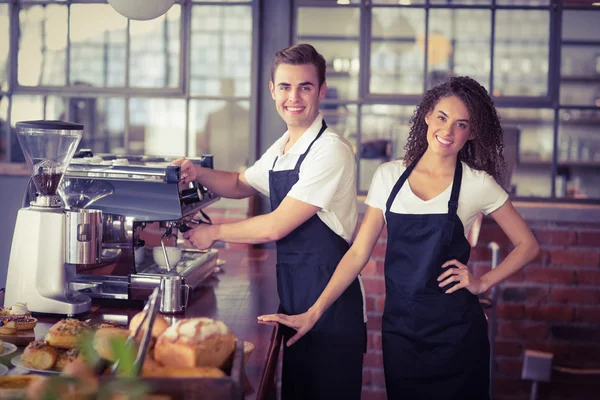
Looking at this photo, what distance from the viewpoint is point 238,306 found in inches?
92.4

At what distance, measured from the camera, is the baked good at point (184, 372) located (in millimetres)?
1247

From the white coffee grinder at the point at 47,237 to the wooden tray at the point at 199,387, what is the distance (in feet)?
3.15

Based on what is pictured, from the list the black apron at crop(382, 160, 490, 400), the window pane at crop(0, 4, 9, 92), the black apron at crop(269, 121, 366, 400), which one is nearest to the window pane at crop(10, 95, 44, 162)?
the window pane at crop(0, 4, 9, 92)

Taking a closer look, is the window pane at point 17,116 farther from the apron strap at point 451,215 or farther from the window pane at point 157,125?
the window pane at point 157,125

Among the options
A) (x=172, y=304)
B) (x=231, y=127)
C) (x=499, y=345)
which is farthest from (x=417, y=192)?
(x=231, y=127)

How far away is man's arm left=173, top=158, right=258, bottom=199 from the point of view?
8.46 ft

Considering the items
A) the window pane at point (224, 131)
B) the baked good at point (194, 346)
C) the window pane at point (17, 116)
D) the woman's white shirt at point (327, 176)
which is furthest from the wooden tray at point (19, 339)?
the window pane at point (224, 131)

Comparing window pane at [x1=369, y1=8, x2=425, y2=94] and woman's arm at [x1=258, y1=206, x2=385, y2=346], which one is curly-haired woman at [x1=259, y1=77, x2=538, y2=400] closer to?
woman's arm at [x1=258, y1=206, x2=385, y2=346]

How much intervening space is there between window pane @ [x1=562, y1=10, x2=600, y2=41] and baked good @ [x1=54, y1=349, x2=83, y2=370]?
8.01 m

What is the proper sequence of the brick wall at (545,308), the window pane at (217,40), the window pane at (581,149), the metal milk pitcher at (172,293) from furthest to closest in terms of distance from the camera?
the window pane at (217,40) < the window pane at (581,149) < the brick wall at (545,308) < the metal milk pitcher at (172,293)

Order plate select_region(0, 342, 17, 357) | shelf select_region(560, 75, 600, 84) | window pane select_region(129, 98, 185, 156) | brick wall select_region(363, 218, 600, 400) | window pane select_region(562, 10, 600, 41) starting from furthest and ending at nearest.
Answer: window pane select_region(129, 98, 185, 156), window pane select_region(562, 10, 600, 41), shelf select_region(560, 75, 600, 84), brick wall select_region(363, 218, 600, 400), plate select_region(0, 342, 17, 357)

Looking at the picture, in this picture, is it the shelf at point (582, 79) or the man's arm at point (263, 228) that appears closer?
the man's arm at point (263, 228)

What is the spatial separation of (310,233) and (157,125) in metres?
8.33

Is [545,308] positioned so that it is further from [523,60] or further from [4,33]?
[523,60]
